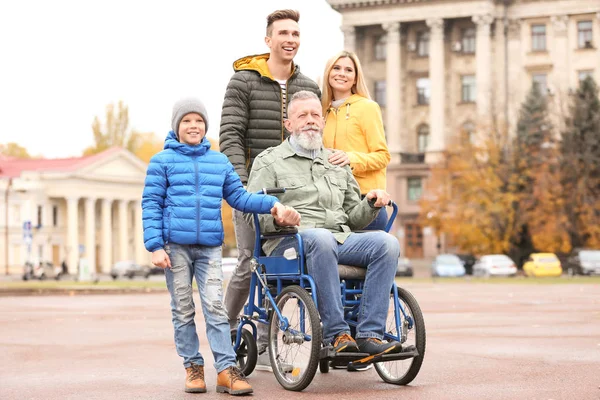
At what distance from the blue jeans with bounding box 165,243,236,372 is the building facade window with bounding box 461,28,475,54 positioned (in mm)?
84235

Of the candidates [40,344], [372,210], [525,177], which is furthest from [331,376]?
[525,177]

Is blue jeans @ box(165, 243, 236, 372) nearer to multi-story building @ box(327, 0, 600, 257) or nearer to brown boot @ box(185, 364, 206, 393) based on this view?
brown boot @ box(185, 364, 206, 393)

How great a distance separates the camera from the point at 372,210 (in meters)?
9.18

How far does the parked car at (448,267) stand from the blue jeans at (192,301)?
5583 cm

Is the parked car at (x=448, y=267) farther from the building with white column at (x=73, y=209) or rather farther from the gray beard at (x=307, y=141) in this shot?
the gray beard at (x=307, y=141)

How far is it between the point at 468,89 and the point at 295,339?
8486 cm

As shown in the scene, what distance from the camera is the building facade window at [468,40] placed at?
91625 millimetres

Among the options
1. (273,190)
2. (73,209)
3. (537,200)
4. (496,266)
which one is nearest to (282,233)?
(273,190)

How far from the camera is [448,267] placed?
66.1 metres

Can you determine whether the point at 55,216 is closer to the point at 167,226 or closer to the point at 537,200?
the point at 537,200

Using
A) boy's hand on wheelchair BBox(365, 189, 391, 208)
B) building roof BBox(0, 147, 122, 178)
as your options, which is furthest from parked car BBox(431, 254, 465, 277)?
building roof BBox(0, 147, 122, 178)

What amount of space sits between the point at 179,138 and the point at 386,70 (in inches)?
3330

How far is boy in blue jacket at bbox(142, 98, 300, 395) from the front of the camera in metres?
8.74

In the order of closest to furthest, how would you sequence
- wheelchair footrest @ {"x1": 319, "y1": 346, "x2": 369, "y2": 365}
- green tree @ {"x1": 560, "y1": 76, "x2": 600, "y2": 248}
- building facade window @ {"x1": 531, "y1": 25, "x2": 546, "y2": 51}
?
wheelchair footrest @ {"x1": 319, "y1": 346, "x2": 369, "y2": 365} < green tree @ {"x1": 560, "y1": 76, "x2": 600, "y2": 248} < building facade window @ {"x1": 531, "y1": 25, "x2": 546, "y2": 51}
